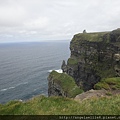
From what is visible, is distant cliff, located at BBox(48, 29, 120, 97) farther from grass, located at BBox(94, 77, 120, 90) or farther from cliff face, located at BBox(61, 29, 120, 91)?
grass, located at BBox(94, 77, 120, 90)

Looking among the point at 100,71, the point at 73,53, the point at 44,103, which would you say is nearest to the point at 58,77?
the point at 100,71

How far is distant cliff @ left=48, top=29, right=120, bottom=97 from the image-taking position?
82312 mm

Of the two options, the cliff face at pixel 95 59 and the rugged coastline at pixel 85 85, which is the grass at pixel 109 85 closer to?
the rugged coastline at pixel 85 85

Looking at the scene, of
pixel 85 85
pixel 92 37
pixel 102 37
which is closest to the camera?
pixel 85 85

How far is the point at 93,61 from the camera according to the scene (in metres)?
95.6

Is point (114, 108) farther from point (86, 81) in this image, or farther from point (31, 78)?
point (31, 78)

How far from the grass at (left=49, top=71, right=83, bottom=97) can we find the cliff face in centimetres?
2440

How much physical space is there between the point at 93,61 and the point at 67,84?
3724 centimetres

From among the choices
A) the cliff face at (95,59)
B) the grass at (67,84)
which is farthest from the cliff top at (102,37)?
the grass at (67,84)

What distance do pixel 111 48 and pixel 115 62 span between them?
10603 millimetres

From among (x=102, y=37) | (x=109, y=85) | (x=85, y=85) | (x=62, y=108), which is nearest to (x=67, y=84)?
(x=109, y=85)

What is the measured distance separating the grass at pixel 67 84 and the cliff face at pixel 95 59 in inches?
960

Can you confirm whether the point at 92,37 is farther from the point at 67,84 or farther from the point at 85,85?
the point at 67,84

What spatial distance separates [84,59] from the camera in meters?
102
